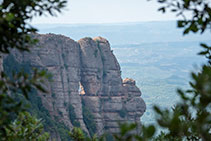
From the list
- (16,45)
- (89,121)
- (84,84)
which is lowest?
(89,121)

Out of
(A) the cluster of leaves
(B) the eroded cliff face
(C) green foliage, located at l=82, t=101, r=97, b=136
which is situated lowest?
(C) green foliage, located at l=82, t=101, r=97, b=136

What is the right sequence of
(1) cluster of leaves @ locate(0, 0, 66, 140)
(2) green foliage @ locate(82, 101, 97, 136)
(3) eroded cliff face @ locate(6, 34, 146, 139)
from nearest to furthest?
(1) cluster of leaves @ locate(0, 0, 66, 140), (3) eroded cliff face @ locate(6, 34, 146, 139), (2) green foliage @ locate(82, 101, 97, 136)

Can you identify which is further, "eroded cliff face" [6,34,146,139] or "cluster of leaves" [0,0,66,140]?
"eroded cliff face" [6,34,146,139]

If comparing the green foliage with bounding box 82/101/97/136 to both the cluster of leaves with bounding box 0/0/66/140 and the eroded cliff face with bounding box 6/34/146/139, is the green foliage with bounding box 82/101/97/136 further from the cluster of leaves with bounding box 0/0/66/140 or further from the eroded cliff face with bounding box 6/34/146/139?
the cluster of leaves with bounding box 0/0/66/140

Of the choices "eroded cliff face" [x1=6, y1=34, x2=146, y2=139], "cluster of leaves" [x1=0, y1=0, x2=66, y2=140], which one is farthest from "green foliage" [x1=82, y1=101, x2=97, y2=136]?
"cluster of leaves" [x1=0, y1=0, x2=66, y2=140]

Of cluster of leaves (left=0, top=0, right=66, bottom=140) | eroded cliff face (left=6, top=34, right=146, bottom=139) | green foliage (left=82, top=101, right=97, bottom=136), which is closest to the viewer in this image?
cluster of leaves (left=0, top=0, right=66, bottom=140)

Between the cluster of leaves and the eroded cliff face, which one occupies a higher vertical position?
the cluster of leaves

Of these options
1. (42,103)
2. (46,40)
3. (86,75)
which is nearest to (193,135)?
(42,103)

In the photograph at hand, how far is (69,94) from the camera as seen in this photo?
8269cm

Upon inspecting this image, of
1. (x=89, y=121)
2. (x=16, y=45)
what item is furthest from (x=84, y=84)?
(x=16, y=45)

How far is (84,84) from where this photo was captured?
87.4 metres

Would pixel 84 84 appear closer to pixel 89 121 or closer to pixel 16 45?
pixel 89 121

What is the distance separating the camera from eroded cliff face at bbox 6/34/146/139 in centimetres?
7869

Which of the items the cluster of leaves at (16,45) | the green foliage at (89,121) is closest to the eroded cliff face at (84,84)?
the green foliage at (89,121)
